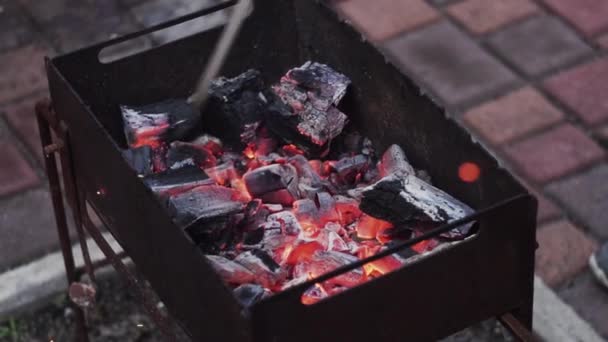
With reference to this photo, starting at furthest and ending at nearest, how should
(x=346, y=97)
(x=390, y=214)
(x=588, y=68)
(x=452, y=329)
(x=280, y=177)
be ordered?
(x=588, y=68) → (x=346, y=97) → (x=280, y=177) → (x=390, y=214) → (x=452, y=329)

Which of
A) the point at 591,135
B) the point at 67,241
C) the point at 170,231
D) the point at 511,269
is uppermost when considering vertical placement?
the point at 170,231

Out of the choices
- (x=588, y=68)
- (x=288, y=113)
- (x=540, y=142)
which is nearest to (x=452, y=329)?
(x=288, y=113)

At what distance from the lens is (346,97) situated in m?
2.59

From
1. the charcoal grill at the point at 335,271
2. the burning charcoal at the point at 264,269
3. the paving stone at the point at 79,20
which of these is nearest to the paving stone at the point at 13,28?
the paving stone at the point at 79,20

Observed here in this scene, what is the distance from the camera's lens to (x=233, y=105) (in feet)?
8.45

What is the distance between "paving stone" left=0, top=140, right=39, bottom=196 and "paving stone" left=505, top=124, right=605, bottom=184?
1.57 m

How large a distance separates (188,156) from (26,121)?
136 cm

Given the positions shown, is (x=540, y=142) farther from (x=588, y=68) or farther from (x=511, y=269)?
(x=511, y=269)

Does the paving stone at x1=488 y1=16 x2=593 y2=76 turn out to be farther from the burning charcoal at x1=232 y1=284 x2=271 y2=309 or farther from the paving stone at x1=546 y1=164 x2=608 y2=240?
the burning charcoal at x1=232 y1=284 x2=271 y2=309

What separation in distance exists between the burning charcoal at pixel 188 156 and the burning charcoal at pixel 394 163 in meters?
0.41

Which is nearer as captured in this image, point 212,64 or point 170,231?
point 170,231

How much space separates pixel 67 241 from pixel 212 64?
59cm

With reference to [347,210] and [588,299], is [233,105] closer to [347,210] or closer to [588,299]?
[347,210]

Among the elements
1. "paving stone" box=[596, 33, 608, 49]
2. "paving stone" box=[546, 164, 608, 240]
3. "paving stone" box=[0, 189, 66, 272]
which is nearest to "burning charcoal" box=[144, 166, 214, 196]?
"paving stone" box=[0, 189, 66, 272]
